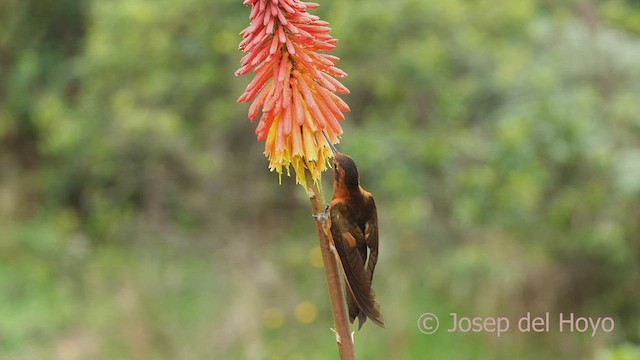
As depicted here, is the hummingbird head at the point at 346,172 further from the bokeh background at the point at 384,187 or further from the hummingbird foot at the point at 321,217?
the bokeh background at the point at 384,187

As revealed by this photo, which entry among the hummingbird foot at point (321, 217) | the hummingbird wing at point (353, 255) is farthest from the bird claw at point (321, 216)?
the hummingbird wing at point (353, 255)

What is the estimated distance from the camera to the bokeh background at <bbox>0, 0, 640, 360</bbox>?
26.1 feet

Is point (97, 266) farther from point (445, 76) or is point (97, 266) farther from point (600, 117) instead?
point (600, 117)

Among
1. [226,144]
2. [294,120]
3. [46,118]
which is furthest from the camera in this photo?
[46,118]

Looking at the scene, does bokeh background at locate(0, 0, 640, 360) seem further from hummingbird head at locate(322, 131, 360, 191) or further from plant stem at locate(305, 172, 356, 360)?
plant stem at locate(305, 172, 356, 360)

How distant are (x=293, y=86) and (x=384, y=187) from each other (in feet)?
20.2

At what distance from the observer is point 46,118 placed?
9945 millimetres

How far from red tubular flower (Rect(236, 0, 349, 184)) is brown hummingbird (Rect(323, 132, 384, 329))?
0.08 metres

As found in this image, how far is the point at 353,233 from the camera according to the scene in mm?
2191

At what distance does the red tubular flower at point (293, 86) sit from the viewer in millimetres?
1998

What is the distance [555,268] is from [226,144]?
12.6 ft

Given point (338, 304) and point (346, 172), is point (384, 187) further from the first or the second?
point (338, 304)

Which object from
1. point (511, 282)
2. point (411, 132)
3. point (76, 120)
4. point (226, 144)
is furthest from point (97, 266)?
point (511, 282)

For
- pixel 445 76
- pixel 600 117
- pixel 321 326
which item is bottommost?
pixel 321 326
